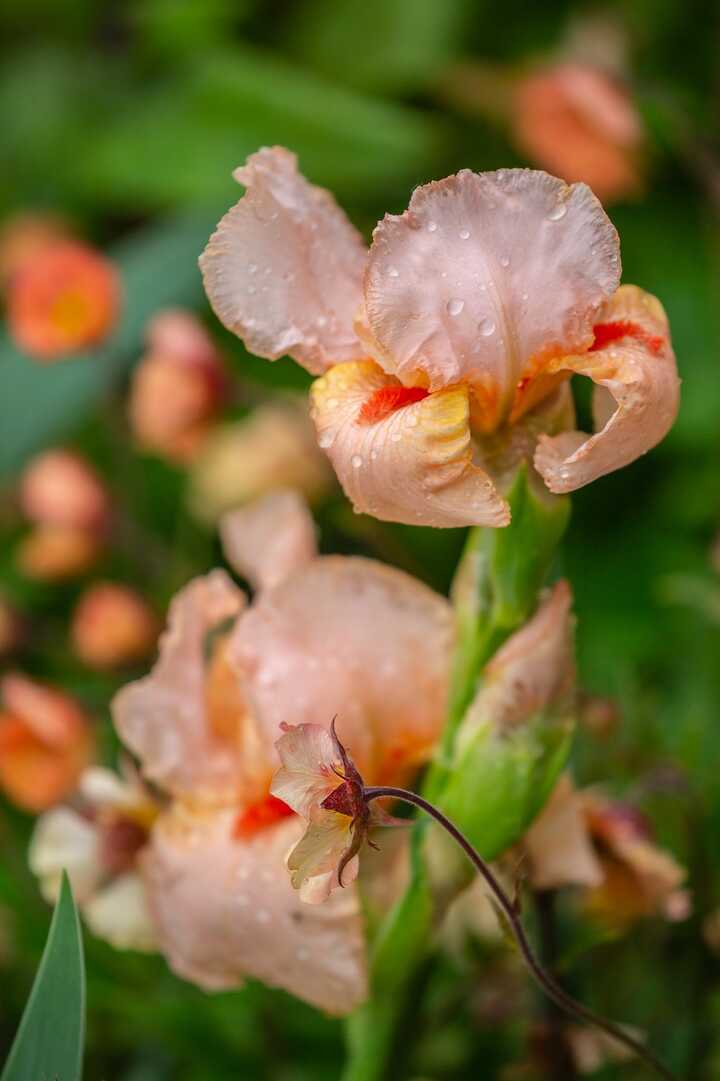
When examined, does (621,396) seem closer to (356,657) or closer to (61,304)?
(356,657)

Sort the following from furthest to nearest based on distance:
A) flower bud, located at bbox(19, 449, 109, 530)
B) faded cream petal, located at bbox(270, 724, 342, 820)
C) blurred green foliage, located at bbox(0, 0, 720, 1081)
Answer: flower bud, located at bbox(19, 449, 109, 530) < blurred green foliage, located at bbox(0, 0, 720, 1081) < faded cream petal, located at bbox(270, 724, 342, 820)

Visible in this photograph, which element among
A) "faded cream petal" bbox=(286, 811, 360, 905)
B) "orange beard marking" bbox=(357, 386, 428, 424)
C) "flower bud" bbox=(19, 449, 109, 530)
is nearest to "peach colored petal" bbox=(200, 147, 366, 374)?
"orange beard marking" bbox=(357, 386, 428, 424)

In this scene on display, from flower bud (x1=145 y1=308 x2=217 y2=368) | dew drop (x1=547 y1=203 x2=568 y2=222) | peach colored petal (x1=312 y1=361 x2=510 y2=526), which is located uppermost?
dew drop (x1=547 y1=203 x2=568 y2=222)

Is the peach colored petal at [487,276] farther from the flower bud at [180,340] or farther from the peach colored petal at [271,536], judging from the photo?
the flower bud at [180,340]

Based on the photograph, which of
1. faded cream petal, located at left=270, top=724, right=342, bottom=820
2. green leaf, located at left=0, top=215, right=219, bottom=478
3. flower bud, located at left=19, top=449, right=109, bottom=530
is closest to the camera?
faded cream petal, located at left=270, top=724, right=342, bottom=820

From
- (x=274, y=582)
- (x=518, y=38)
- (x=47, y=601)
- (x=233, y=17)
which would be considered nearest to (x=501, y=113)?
(x=518, y=38)

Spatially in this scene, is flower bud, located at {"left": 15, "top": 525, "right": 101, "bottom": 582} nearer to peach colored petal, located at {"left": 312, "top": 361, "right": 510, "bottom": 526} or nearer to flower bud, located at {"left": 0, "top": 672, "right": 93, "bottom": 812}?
flower bud, located at {"left": 0, "top": 672, "right": 93, "bottom": 812}

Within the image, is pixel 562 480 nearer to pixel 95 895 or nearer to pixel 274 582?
pixel 274 582

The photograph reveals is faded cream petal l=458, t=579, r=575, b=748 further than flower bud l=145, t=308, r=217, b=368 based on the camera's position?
No
